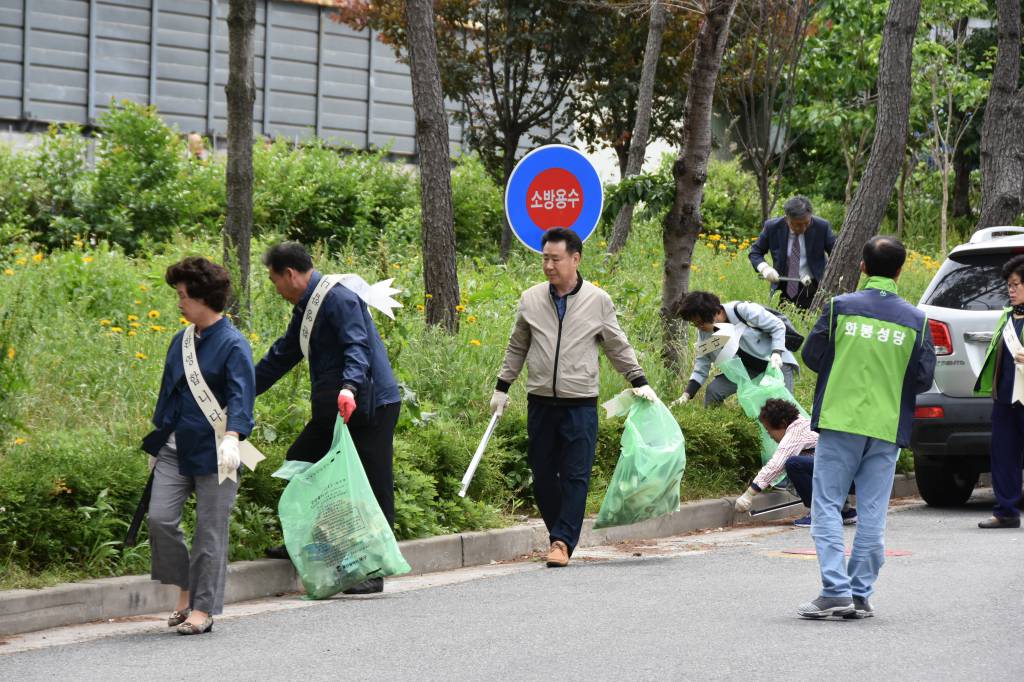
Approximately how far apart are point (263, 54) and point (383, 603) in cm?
2648

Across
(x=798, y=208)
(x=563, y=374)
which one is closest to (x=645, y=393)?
(x=563, y=374)

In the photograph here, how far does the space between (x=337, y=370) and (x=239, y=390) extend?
117 cm

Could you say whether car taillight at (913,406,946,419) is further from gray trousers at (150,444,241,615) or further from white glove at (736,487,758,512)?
gray trousers at (150,444,241,615)

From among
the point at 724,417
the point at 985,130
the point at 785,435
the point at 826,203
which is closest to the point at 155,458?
the point at 785,435

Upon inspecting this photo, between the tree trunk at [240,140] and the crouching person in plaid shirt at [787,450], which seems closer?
the crouching person in plaid shirt at [787,450]

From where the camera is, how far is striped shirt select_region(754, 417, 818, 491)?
9891 mm

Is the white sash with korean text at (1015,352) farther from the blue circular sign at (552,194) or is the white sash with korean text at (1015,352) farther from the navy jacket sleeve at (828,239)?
the navy jacket sleeve at (828,239)

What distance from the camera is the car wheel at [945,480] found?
37.2 ft

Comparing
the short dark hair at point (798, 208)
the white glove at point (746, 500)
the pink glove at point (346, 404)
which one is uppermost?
the short dark hair at point (798, 208)

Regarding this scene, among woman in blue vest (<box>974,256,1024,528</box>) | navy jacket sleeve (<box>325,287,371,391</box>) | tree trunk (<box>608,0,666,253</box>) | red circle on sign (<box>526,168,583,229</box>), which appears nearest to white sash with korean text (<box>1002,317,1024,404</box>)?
woman in blue vest (<box>974,256,1024,528</box>)

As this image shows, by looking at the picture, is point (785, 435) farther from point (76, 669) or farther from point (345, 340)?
point (76, 669)

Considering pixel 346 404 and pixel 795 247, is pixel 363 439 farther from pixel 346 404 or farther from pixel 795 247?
pixel 795 247

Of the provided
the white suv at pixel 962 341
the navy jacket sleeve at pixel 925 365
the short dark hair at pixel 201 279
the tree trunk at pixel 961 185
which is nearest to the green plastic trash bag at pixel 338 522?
the short dark hair at pixel 201 279

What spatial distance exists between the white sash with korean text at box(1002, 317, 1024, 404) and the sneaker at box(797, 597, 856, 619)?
350 cm
